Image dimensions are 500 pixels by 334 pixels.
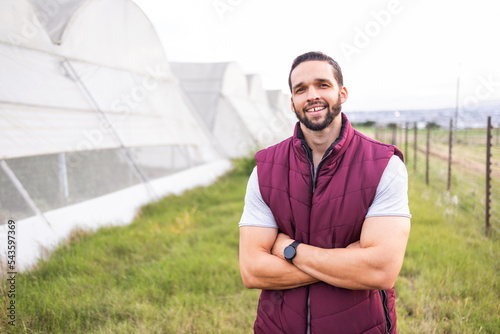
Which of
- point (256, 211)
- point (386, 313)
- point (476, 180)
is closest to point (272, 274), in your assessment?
point (256, 211)

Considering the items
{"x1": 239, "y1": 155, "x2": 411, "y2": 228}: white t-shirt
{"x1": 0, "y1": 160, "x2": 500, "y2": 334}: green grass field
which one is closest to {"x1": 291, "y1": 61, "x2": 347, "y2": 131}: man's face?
{"x1": 239, "y1": 155, "x2": 411, "y2": 228}: white t-shirt

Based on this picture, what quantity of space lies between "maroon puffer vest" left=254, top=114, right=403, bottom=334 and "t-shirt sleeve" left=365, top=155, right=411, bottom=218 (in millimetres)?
31

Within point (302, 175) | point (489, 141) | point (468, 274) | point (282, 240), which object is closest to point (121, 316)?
point (282, 240)

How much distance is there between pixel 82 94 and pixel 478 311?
5.62 meters

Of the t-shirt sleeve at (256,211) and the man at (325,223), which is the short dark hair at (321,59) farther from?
the t-shirt sleeve at (256,211)

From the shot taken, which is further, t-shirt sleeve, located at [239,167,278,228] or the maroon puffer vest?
t-shirt sleeve, located at [239,167,278,228]

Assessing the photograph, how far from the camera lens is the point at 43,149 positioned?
423 cm

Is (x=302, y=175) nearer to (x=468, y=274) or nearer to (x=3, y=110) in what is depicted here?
(x=468, y=274)

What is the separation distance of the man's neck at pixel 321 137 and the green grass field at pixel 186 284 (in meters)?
1.64

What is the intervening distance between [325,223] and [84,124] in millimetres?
4536

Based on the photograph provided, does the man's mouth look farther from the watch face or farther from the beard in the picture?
the watch face

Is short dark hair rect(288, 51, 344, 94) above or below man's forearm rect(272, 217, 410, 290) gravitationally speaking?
above

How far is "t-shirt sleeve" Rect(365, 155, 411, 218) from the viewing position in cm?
159

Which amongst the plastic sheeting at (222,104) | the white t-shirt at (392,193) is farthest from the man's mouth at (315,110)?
the plastic sheeting at (222,104)
